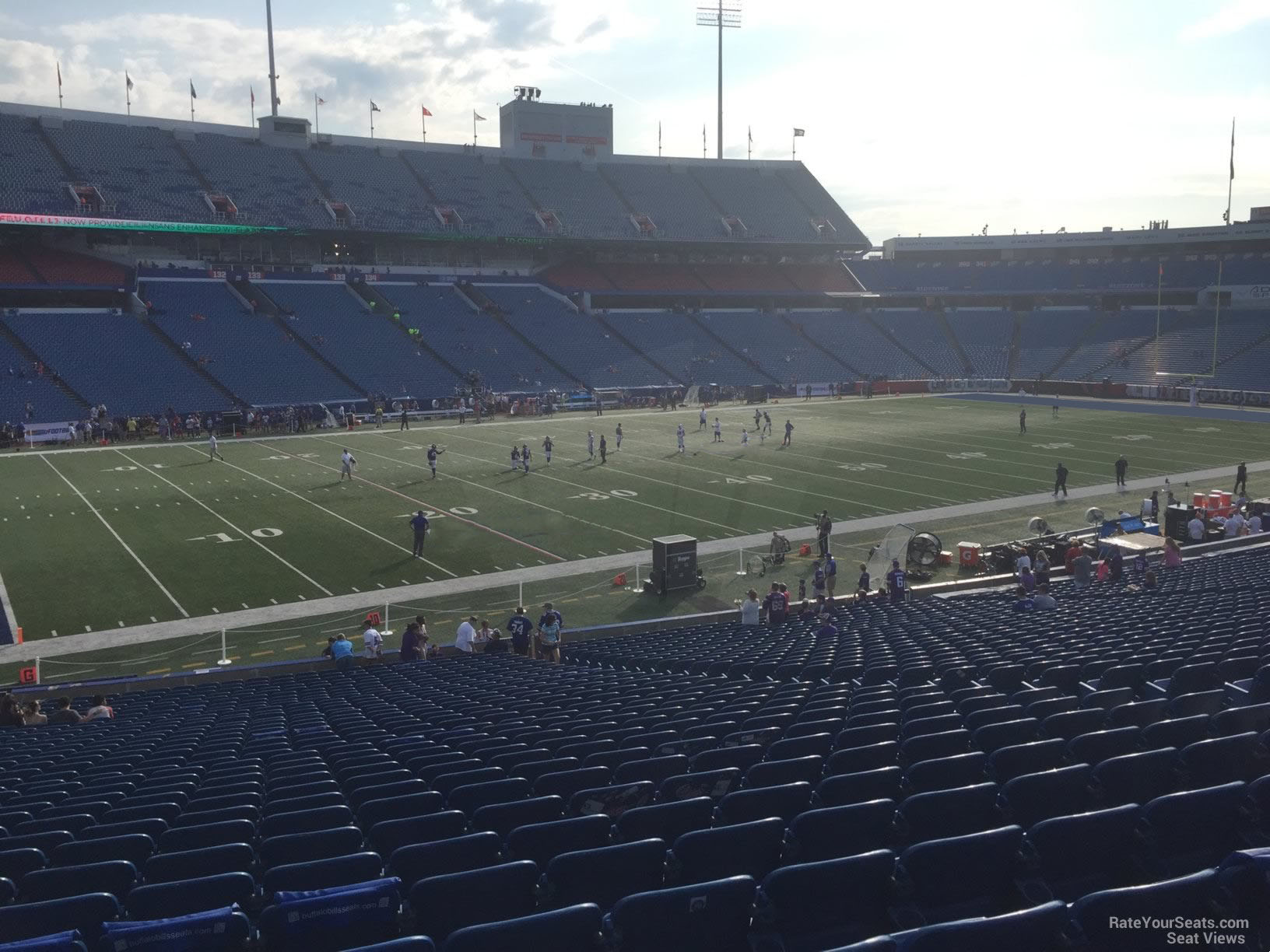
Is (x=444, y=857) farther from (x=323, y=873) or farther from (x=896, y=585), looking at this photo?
(x=896, y=585)

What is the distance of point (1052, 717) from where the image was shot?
6059 millimetres

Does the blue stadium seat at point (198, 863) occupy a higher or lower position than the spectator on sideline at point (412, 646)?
higher

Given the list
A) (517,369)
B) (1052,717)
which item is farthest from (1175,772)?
(517,369)

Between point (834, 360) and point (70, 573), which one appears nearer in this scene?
point (70, 573)

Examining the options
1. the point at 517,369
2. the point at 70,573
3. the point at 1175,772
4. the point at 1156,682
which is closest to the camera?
the point at 1175,772

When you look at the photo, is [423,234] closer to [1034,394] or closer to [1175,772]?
[1034,394]

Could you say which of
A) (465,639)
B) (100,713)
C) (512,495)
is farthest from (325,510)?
(100,713)

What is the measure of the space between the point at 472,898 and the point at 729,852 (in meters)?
1.07

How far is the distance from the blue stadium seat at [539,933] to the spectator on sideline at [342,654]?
1423cm

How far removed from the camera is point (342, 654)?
55.1 feet

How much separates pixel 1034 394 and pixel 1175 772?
222 feet

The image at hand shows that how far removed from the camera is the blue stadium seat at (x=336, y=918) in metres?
3.75

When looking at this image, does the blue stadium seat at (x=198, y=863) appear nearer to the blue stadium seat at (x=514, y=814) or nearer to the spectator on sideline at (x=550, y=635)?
the blue stadium seat at (x=514, y=814)

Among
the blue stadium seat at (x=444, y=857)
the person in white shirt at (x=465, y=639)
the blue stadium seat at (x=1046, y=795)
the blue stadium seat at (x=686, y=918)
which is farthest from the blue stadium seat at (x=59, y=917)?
the person in white shirt at (x=465, y=639)
